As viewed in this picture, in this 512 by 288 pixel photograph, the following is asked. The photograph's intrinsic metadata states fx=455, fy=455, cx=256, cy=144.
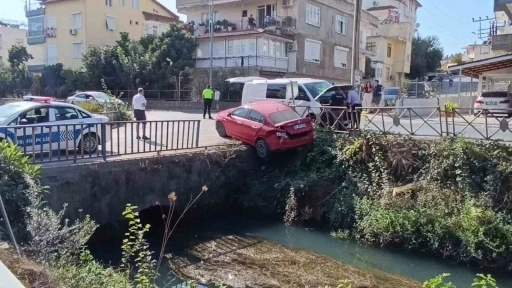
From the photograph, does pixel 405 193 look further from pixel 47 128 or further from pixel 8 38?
pixel 8 38

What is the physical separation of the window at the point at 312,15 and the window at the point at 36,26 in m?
27.2

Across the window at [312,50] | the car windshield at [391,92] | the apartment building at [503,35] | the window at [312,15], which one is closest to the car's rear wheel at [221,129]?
the apartment building at [503,35]

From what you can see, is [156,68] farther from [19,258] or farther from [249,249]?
[19,258]

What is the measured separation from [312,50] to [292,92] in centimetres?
2038

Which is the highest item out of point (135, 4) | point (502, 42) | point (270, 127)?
point (135, 4)

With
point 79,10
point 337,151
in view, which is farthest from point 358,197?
point 79,10

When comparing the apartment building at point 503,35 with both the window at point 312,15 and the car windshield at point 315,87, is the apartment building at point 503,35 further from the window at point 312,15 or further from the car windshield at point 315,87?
the window at point 312,15

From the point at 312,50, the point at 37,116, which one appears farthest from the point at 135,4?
the point at 37,116

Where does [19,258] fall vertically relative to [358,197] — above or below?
above

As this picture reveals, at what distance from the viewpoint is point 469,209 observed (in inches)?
411

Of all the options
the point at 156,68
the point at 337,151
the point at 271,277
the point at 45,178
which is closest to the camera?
the point at 271,277

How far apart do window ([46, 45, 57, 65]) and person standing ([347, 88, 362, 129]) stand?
36.9 metres

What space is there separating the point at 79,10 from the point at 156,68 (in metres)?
13.7

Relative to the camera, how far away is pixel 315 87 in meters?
16.6
